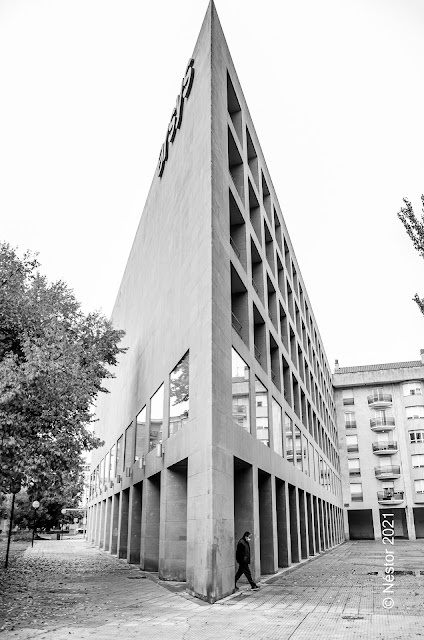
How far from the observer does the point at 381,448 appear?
6269 centimetres

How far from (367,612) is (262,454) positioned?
29.5ft

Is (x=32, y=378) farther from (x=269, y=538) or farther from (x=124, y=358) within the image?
(x=124, y=358)

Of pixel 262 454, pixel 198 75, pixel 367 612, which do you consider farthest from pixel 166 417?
pixel 198 75

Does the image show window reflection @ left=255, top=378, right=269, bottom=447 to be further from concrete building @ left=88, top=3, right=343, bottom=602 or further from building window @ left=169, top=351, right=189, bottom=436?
building window @ left=169, top=351, right=189, bottom=436

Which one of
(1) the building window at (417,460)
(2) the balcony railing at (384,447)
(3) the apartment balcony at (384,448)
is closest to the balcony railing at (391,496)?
(1) the building window at (417,460)

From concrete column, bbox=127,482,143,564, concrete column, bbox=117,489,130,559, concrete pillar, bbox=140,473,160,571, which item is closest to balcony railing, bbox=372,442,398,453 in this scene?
concrete column, bbox=117,489,130,559

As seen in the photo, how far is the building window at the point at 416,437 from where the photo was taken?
200ft

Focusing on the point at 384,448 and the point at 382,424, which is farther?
the point at 382,424

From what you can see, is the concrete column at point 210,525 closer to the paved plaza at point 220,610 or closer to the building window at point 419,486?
the paved plaza at point 220,610

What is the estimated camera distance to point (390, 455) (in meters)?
62.3

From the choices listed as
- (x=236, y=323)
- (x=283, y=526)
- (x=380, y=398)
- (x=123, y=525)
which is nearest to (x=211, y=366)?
(x=236, y=323)

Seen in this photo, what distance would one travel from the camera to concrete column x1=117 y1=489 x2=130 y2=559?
28000 mm

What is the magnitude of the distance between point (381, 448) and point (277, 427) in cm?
4504

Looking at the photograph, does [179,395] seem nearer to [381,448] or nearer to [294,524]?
[294,524]
